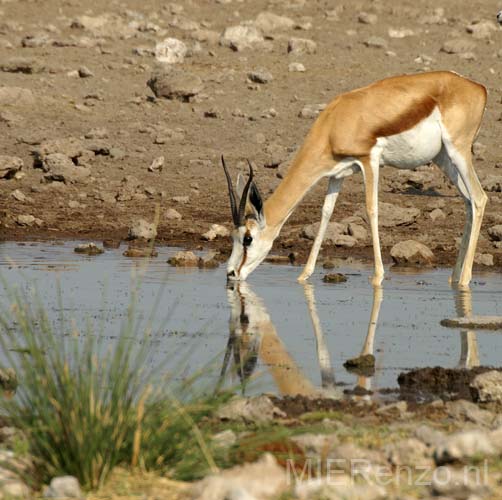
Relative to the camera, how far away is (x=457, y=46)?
69.5 feet

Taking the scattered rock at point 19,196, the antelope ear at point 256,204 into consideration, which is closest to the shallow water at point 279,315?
the antelope ear at point 256,204

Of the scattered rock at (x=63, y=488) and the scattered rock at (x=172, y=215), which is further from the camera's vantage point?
the scattered rock at (x=172, y=215)

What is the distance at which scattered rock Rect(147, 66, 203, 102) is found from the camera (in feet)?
58.4

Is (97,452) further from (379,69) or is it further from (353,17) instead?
(353,17)

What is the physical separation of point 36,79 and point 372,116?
8164mm

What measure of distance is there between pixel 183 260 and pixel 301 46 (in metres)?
9.53

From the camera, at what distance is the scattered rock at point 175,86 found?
17.8 m

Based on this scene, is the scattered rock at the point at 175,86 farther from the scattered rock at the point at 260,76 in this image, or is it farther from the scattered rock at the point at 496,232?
the scattered rock at the point at 496,232

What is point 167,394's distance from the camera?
5188 millimetres

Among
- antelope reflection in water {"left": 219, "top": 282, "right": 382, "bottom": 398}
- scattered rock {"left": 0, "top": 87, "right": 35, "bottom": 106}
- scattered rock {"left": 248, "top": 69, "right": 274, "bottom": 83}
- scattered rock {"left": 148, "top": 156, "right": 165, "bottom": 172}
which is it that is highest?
scattered rock {"left": 248, "top": 69, "right": 274, "bottom": 83}

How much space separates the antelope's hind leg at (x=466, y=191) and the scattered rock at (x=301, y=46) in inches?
340

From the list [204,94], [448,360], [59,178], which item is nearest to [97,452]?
[448,360]

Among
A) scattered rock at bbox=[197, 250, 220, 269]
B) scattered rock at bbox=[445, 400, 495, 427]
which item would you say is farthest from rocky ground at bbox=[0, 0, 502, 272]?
scattered rock at bbox=[445, 400, 495, 427]

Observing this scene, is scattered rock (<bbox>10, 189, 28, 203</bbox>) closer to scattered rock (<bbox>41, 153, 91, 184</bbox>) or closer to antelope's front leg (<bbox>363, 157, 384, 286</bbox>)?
Result: scattered rock (<bbox>41, 153, 91, 184</bbox>)
